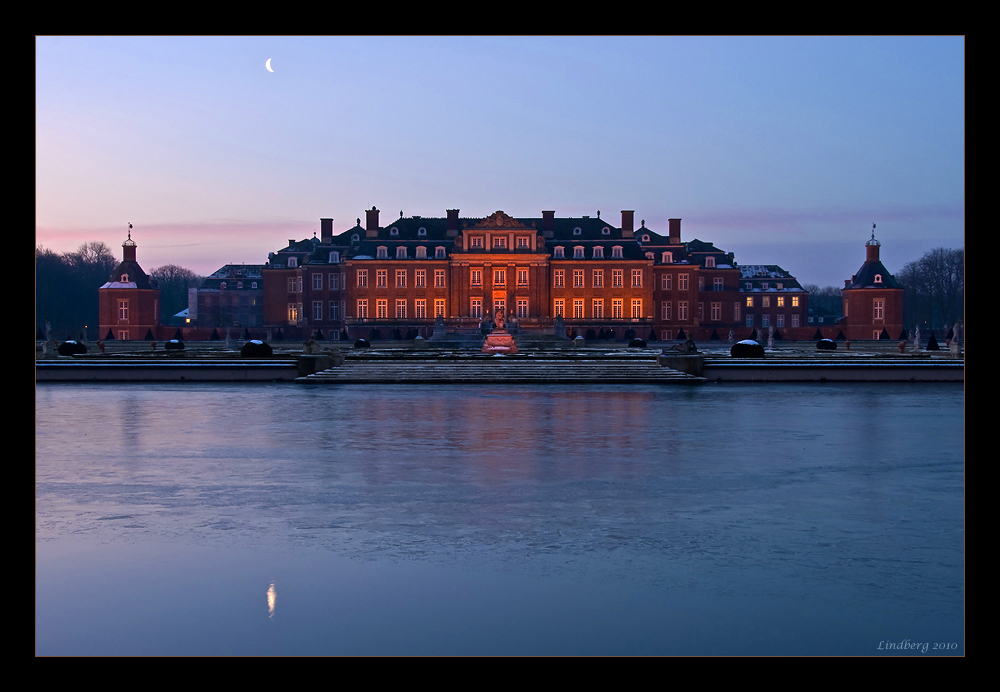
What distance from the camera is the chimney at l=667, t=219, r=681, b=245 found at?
82.6 m

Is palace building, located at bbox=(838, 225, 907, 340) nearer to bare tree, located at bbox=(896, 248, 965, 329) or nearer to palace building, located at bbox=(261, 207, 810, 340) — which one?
bare tree, located at bbox=(896, 248, 965, 329)

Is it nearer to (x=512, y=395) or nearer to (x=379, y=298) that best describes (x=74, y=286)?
(x=379, y=298)

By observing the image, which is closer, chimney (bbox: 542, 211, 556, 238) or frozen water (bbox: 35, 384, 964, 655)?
frozen water (bbox: 35, 384, 964, 655)

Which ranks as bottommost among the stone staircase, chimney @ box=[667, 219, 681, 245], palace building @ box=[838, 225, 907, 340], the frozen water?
the frozen water

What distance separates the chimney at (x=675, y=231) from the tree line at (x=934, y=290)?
22022 millimetres

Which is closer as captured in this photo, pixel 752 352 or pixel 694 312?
pixel 752 352

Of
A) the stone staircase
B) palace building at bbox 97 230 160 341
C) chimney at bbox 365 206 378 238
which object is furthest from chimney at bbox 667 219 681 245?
the stone staircase

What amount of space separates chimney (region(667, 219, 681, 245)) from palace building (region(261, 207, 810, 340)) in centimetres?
10
